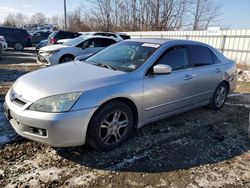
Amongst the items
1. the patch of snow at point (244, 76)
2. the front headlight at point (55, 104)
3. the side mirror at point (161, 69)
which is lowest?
the patch of snow at point (244, 76)

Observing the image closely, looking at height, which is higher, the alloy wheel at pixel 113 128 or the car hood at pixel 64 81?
the car hood at pixel 64 81

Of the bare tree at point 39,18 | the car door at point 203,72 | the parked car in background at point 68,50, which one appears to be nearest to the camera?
the car door at point 203,72

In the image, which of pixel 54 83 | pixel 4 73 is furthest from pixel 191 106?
pixel 4 73

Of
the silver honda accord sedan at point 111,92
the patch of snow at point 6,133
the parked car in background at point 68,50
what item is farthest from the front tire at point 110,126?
the parked car in background at point 68,50

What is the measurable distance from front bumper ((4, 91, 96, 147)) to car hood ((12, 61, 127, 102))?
0.76 feet

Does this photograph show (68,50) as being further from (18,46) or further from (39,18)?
(39,18)

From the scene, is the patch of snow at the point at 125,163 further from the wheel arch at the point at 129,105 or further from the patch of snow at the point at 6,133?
the patch of snow at the point at 6,133

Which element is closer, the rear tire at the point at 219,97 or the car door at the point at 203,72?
the car door at the point at 203,72

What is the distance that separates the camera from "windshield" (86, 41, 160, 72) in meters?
3.82

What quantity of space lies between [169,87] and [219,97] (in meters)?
2.04

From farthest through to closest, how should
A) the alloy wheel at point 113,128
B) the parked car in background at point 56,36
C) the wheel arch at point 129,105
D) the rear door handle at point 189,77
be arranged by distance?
the parked car in background at point 56,36, the rear door handle at point 189,77, the alloy wheel at point 113,128, the wheel arch at point 129,105

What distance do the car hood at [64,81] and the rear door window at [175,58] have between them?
90 centimetres

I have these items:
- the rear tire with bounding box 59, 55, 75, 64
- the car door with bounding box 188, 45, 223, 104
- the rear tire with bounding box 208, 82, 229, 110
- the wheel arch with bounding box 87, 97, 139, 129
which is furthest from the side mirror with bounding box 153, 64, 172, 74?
the rear tire with bounding box 59, 55, 75, 64

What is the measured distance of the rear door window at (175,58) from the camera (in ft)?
13.2
